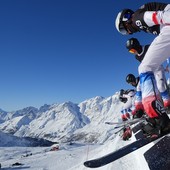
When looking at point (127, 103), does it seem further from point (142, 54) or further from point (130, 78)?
point (142, 54)

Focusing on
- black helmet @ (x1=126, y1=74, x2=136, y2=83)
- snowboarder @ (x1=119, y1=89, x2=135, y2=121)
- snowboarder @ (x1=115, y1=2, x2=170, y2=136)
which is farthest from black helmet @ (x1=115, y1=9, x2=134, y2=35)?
snowboarder @ (x1=119, y1=89, x2=135, y2=121)

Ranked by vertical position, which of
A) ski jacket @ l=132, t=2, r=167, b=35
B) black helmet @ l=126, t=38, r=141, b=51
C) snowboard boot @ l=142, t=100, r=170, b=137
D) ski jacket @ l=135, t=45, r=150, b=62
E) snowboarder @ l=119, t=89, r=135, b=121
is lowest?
snowboarder @ l=119, t=89, r=135, b=121

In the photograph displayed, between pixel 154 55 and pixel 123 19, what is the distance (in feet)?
4.48

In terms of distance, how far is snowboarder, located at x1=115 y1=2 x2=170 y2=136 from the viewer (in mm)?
4410

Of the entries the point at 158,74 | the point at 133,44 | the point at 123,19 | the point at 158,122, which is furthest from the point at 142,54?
the point at 158,122

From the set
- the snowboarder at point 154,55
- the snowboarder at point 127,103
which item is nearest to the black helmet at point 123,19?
the snowboarder at point 154,55

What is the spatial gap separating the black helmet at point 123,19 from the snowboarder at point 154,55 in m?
0.25

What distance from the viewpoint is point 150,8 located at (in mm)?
5039

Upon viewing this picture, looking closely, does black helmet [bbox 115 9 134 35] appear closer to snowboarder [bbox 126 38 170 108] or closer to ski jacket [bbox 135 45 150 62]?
snowboarder [bbox 126 38 170 108]

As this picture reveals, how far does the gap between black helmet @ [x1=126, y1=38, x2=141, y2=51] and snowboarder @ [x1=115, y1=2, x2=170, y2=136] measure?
362 cm

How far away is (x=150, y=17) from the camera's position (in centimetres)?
478

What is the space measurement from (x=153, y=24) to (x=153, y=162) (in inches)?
97.7

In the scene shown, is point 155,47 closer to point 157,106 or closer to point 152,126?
point 157,106

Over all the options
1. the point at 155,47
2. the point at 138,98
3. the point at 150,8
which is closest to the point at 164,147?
the point at 155,47
